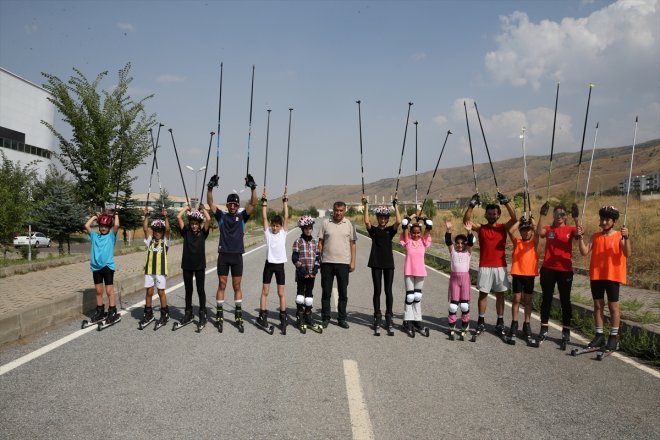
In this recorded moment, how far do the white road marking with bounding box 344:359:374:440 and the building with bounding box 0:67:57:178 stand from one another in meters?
48.1

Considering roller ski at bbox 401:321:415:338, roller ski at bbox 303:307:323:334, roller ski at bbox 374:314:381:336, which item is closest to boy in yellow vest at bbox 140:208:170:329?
roller ski at bbox 303:307:323:334

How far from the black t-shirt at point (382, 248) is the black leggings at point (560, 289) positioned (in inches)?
88.7

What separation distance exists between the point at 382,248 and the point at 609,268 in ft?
10.4

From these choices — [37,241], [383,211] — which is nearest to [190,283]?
[383,211]

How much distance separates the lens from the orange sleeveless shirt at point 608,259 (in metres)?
6.58

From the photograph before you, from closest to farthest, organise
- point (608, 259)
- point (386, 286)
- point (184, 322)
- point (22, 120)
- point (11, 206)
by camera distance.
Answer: point (608, 259) → point (184, 322) → point (386, 286) → point (11, 206) → point (22, 120)

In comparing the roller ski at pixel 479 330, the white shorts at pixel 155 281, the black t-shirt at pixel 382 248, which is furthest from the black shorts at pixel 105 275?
the roller ski at pixel 479 330

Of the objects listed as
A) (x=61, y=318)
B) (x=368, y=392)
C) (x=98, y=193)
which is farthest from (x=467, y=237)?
(x=98, y=193)

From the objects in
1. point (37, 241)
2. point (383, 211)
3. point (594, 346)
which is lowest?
point (37, 241)

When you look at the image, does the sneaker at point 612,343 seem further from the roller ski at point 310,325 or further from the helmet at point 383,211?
the roller ski at point 310,325

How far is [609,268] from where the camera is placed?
663cm

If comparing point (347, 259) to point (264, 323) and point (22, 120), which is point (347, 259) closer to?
point (264, 323)

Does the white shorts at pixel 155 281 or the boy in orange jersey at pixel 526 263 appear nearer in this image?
the boy in orange jersey at pixel 526 263

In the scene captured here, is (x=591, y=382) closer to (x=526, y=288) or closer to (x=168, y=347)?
(x=526, y=288)
